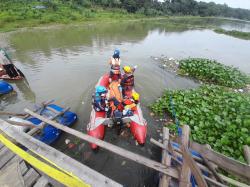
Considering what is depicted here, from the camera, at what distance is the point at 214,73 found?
33.9ft

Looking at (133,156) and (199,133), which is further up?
(133,156)

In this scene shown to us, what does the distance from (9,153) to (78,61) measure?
10.1 meters

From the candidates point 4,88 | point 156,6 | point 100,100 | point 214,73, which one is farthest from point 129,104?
point 156,6

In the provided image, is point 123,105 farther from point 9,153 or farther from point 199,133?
point 9,153

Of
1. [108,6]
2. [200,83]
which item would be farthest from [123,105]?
[108,6]

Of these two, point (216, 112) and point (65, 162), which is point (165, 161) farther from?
point (216, 112)

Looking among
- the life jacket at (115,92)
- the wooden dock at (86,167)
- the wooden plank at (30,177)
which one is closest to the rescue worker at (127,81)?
the life jacket at (115,92)

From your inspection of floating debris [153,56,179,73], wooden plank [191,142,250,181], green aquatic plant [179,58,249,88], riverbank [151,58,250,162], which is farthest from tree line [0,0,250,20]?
wooden plank [191,142,250,181]

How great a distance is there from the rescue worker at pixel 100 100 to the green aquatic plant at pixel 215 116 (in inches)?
99.7

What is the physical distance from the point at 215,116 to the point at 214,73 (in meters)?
5.24

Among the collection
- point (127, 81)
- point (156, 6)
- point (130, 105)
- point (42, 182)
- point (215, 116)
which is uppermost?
point (42, 182)

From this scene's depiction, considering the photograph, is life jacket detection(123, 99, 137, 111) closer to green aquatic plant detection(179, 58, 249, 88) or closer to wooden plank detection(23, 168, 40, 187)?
wooden plank detection(23, 168, 40, 187)

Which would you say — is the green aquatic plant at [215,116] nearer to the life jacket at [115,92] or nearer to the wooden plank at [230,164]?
the life jacket at [115,92]

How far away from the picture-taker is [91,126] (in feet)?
17.9
